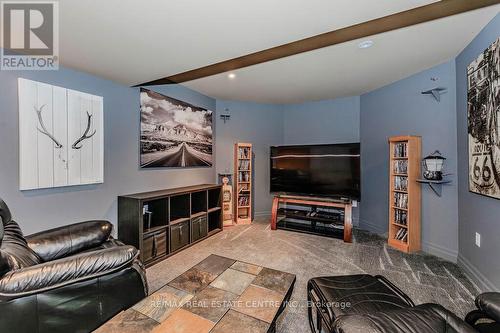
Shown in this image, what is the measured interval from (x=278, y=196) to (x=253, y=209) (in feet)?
2.85

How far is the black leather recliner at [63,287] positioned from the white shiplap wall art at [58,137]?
61 cm

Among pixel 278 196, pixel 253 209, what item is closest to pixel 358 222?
pixel 278 196

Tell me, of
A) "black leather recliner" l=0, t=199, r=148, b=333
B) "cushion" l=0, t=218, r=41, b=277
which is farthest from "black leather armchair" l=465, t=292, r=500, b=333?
"cushion" l=0, t=218, r=41, b=277

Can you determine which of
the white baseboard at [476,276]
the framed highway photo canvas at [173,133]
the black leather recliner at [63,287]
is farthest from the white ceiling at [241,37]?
the white baseboard at [476,276]

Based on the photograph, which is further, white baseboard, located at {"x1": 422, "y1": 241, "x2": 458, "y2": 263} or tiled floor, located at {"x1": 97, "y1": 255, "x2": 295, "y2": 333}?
white baseboard, located at {"x1": 422, "y1": 241, "x2": 458, "y2": 263}

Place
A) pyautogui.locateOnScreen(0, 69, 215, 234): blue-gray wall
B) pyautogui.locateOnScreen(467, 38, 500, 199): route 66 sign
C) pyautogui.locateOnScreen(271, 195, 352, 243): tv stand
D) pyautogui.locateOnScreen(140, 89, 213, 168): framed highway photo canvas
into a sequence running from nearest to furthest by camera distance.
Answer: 1. pyautogui.locateOnScreen(467, 38, 500, 199): route 66 sign
2. pyautogui.locateOnScreen(0, 69, 215, 234): blue-gray wall
3. pyautogui.locateOnScreen(140, 89, 213, 168): framed highway photo canvas
4. pyautogui.locateOnScreen(271, 195, 352, 243): tv stand

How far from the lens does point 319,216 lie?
12.9ft

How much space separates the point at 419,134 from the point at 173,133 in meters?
3.61

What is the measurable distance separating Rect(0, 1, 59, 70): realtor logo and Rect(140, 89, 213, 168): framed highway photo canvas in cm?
111

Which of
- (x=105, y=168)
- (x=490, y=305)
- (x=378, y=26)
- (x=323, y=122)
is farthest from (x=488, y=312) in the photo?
(x=323, y=122)

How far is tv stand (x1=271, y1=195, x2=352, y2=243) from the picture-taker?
3.59 m

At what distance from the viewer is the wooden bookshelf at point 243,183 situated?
4.38 metres

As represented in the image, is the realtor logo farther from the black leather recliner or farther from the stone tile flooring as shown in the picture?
the stone tile flooring

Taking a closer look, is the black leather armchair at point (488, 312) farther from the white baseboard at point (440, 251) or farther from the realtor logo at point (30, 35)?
the realtor logo at point (30, 35)
